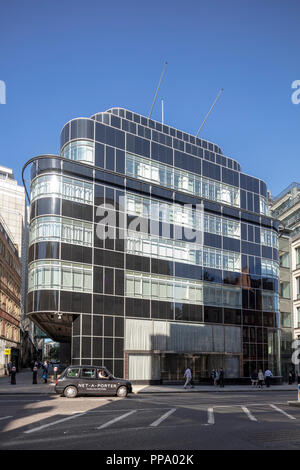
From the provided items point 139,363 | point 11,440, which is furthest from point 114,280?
point 11,440

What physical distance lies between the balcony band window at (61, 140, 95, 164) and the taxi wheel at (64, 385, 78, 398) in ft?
73.4

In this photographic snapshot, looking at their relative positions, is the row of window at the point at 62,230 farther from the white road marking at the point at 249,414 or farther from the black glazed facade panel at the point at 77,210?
the white road marking at the point at 249,414

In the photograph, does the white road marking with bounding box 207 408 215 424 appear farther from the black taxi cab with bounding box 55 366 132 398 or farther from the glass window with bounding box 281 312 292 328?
the glass window with bounding box 281 312 292 328

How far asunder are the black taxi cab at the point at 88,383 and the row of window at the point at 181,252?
17.3 m

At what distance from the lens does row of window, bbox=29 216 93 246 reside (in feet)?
132

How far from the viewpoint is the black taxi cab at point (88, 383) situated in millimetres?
26473

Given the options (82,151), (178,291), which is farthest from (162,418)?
(82,151)

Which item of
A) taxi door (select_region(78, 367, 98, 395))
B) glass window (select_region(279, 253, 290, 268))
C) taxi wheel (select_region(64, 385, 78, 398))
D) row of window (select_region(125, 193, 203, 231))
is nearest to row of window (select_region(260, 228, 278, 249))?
row of window (select_region(125, 193, 203, 231))

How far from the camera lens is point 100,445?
436 inches

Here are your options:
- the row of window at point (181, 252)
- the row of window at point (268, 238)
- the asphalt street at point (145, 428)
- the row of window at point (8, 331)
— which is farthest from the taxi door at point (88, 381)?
the row of window at point (8, 331)

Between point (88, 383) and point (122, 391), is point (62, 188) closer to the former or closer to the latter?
point (88, 383)

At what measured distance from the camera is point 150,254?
44.9m

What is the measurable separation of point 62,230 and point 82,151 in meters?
7.83

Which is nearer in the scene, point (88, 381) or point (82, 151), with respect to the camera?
point (88, 381)
